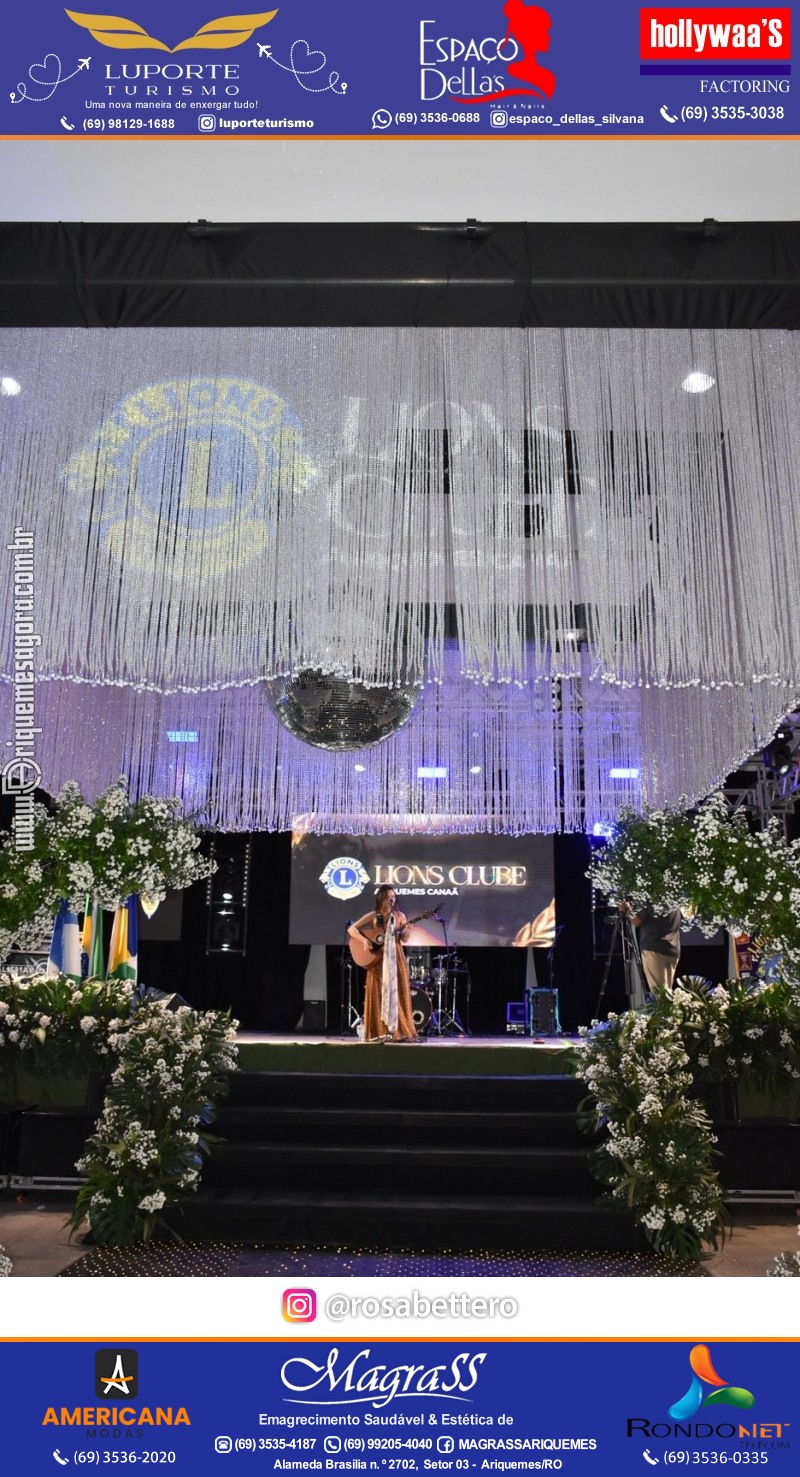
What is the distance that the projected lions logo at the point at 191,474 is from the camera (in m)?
3.79

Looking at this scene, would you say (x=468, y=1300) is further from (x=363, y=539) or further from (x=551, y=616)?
(x=363, y=539)

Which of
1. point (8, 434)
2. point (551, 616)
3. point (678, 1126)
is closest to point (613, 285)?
point (551, 616)

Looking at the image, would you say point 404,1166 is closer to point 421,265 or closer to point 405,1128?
point 405,1128

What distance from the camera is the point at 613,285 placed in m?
3.61

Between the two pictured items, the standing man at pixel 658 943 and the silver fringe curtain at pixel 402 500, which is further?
the standing man at pixel 658 943

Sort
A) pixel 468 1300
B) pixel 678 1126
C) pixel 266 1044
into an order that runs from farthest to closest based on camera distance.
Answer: pixel 266 1044 < pixel 678 1126 < pixel 468 1300

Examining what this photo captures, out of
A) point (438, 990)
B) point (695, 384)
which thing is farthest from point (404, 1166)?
point (438, 990)

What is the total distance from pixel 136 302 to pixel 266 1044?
4.63 meters
